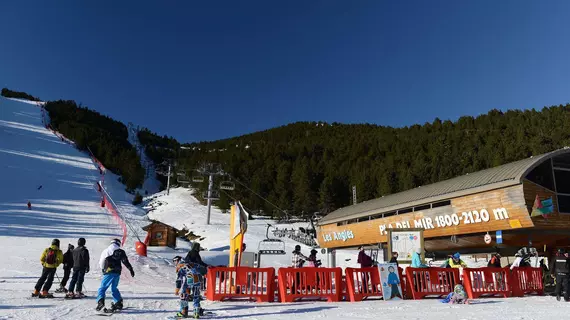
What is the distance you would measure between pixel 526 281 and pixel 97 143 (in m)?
73.7

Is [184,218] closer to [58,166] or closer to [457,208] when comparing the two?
[58,166]

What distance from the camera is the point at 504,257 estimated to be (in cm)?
2230

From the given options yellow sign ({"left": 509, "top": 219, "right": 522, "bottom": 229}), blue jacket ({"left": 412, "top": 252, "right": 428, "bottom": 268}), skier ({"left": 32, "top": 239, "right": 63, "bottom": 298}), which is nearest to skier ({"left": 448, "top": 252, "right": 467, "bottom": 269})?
blue jacket ({"left": 412, "top": 252, "right": 428, "bottom": 268})

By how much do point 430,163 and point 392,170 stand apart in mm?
5819

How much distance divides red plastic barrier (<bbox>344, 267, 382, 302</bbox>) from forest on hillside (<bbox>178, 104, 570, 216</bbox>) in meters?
42.5

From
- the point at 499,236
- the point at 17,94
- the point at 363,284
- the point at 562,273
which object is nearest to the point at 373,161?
the point at 499,236

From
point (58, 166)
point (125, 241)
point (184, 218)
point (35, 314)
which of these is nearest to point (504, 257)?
point (125, 241)

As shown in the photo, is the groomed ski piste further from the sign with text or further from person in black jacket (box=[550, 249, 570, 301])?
the sign with text

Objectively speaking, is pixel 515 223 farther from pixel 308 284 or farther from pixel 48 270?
pixel 48 270

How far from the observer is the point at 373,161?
238 feet

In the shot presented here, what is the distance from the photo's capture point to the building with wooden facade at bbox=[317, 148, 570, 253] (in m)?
15.4

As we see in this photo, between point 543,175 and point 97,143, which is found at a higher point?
point 97,143

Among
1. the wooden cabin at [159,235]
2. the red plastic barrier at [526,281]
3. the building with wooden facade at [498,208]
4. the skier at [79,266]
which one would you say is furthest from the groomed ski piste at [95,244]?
the building with wooden facade at [498,208]

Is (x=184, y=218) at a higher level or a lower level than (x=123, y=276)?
higher
